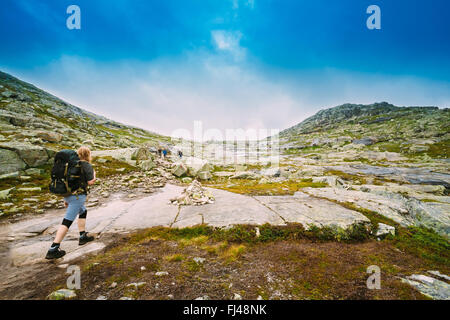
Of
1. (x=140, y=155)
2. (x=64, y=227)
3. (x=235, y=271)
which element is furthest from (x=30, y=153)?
(x=235, y=271)

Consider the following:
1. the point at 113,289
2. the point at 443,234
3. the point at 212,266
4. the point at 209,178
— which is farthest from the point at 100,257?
the point at 209,178

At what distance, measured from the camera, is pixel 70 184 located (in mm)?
6344

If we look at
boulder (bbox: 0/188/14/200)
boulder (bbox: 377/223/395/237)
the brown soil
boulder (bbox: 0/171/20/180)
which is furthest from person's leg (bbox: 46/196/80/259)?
boulder (bbox: 0/171/20/180)

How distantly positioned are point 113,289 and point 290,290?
4958 mm

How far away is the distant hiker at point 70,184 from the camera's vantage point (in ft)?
19.8

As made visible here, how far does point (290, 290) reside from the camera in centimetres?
450

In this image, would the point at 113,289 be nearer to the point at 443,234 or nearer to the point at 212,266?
the point at 212,266

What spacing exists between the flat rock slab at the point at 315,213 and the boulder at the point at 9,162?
24.8m

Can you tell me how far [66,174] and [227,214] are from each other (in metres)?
7.77

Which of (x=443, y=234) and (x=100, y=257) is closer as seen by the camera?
(x=100, y=257)

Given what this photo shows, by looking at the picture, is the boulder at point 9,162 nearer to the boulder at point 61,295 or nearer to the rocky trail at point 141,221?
the rocky trail at point 141,221

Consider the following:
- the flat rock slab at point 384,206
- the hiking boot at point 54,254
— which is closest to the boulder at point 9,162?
the hiking boot at point 54,254

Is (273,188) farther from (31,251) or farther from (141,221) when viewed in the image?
(31,251)
